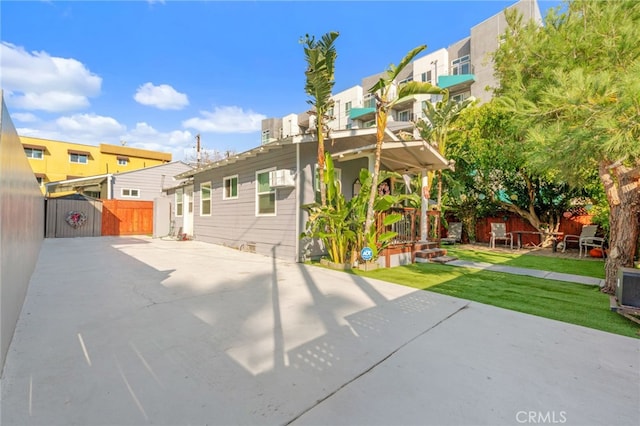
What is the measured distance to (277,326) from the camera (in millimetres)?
3195

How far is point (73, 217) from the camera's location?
1462cm

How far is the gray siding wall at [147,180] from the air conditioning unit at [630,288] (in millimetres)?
21063

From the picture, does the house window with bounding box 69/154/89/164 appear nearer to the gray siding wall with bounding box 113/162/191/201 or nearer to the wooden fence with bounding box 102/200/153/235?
the gray siding wall with bounding box 113/162/191/201

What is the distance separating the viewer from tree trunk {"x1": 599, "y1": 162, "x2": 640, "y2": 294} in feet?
15.0

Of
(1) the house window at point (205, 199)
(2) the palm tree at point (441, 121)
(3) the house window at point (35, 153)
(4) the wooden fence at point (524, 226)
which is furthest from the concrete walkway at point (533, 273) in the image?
(3) the house window at point (35, 153)

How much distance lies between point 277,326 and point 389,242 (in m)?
4.44

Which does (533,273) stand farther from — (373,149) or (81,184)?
(81,184)

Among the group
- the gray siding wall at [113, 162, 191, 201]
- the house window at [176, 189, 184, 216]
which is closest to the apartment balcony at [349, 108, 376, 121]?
the gray siding wall at [113, 162, 191, 201]

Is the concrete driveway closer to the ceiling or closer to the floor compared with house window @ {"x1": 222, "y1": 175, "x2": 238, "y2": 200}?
closer to the floor

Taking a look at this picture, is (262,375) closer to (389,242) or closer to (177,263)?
(389,242)

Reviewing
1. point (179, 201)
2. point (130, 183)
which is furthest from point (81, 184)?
point (179, 201)

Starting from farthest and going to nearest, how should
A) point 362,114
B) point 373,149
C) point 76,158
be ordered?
1. point 362,114
2. point 76,158
3. point 373,149

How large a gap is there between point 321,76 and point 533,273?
6255 millimetres

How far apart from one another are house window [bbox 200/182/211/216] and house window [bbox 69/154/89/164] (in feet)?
66.9
